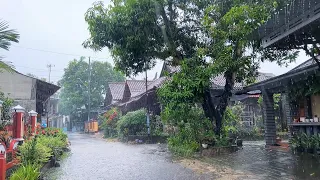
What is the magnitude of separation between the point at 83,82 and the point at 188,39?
33.8m

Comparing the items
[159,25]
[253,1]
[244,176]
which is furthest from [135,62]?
[244,176]

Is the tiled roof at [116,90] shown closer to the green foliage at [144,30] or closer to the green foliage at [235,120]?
the green foliage at [235,120]

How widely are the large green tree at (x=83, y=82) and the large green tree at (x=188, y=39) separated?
3212cm

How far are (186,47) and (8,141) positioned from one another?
26.3 ft

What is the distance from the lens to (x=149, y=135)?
20484 millimetres

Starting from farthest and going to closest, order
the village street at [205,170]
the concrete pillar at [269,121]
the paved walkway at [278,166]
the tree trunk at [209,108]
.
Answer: the concrete pillar at [269,121] < the tree trunk at [209,108] < the village street at [205,170] < the paved walkway at [278,166]

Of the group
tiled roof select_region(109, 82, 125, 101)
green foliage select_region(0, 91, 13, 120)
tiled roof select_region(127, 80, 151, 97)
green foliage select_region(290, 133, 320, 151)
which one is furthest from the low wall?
tiled roof select_region(109, 82, 125, 101)

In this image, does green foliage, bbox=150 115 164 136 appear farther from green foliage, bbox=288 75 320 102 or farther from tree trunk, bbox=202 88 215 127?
green foliage, bbox=288 75 320 102

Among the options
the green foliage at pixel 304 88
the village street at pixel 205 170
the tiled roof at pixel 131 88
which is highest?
the tiled roof at pixel 131 88

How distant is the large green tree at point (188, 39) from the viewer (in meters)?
10.5

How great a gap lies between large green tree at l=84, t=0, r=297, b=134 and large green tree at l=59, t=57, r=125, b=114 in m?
32.1

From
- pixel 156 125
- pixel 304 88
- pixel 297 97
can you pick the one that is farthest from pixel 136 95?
pixel 304 88

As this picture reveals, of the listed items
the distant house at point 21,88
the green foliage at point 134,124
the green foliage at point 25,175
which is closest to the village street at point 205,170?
the green foliage at point 25,175

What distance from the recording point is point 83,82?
44469mm
